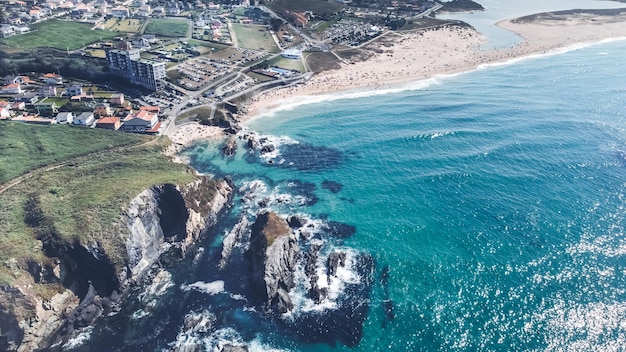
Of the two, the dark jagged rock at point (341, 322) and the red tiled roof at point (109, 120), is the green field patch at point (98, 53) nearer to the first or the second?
the red tiled roof at point (109, 120)

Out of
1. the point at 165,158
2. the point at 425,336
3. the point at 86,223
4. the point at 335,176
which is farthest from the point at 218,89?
the point at 425,336

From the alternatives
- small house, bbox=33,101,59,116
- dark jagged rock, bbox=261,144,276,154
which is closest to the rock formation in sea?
dark jagged rock, bbox=261,144,276,154

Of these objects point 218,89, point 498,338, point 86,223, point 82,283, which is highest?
point 218,89

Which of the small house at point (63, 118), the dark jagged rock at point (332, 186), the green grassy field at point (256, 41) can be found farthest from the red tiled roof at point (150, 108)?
the green grassy field at point (256, 41)

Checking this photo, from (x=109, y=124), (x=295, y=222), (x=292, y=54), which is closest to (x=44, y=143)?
(x=109, y=124)

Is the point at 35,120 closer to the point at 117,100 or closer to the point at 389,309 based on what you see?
the point at 117,100

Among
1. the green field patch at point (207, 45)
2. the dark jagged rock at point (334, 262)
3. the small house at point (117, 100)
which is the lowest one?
the dark jagged rock at point (334, 262)

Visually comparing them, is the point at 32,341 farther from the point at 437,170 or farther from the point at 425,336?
the point at 437,170
